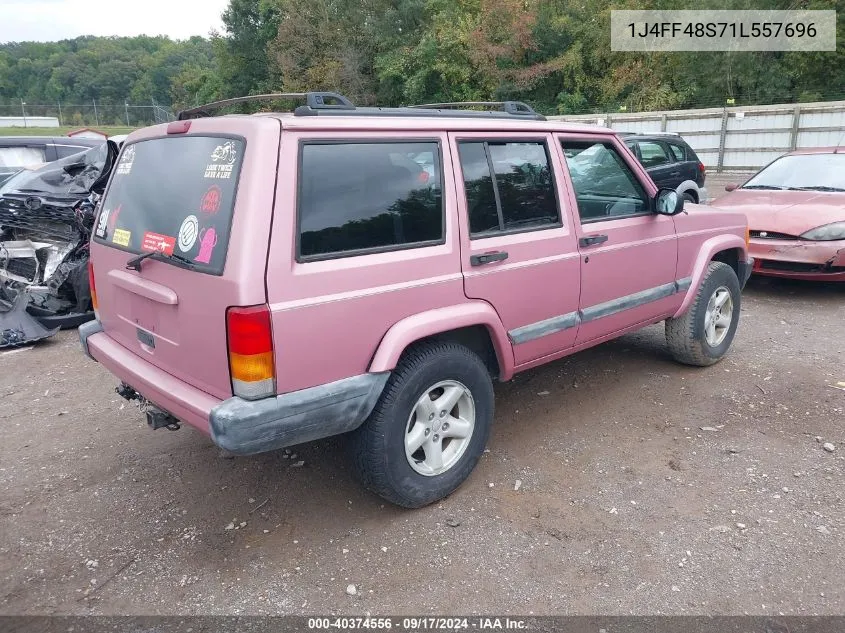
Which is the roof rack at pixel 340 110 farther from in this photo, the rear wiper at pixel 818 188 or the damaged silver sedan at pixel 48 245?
the rear wiper at pixel 818 188

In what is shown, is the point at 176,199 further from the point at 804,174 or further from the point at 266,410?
the point at 804,174

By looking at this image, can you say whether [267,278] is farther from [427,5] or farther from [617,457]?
[427,5]

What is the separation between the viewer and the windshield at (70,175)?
684 centimetres

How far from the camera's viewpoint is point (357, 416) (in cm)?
273

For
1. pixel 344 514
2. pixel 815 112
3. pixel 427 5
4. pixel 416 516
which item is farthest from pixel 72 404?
pixel 427 5

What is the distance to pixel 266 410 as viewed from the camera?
2.46m

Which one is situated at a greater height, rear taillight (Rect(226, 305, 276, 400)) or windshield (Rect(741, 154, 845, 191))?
windshield (Rect(741, 154, 845, 191))

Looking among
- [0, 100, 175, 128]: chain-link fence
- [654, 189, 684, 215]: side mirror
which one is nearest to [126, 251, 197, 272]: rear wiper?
[654, 189, 684, 215]: side mirror

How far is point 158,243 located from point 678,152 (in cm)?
1093

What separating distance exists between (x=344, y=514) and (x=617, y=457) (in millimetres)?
1621

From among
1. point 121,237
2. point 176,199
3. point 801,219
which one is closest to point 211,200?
point 176,199

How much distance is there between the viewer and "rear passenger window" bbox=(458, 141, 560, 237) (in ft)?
10.4

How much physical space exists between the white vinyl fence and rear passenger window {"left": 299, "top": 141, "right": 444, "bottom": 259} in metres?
18.5

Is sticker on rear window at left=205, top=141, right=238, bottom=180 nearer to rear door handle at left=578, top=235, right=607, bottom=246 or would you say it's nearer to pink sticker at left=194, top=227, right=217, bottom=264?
pink sticker at left=194, top=227, right=217, bottom=264
